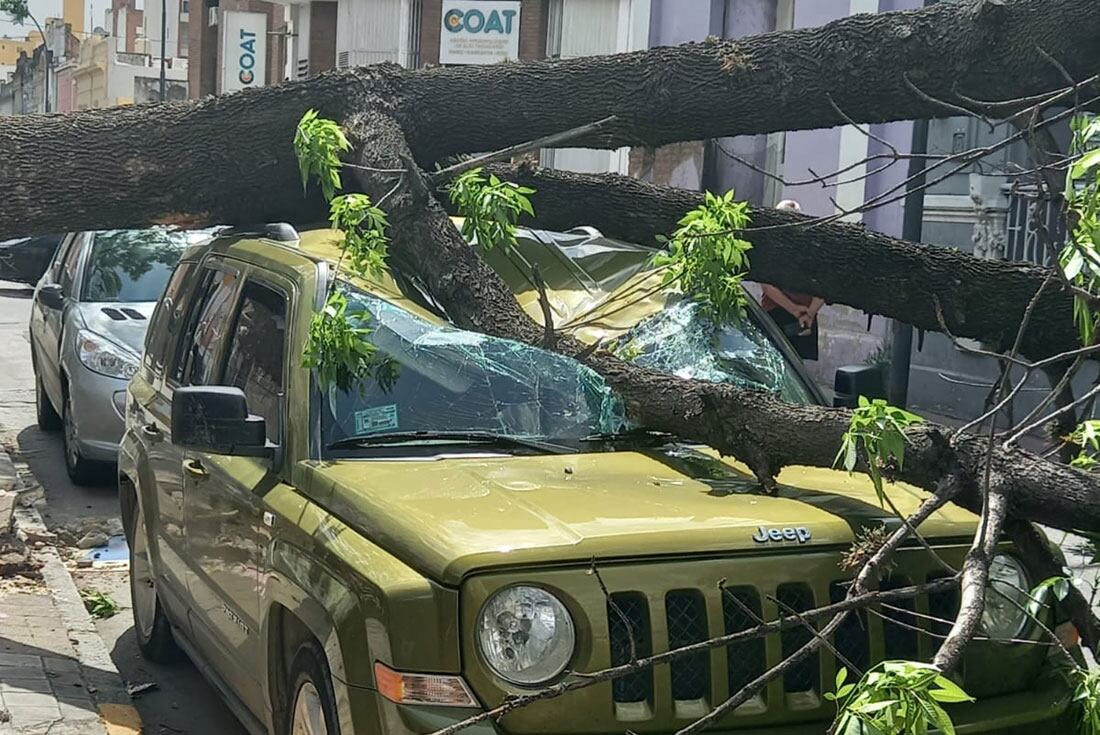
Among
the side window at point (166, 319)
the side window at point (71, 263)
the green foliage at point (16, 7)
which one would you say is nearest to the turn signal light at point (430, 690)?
the side window at point (166, 319)

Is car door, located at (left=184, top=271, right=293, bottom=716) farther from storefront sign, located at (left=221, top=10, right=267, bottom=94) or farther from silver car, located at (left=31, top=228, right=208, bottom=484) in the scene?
storefront sign, located at (left=221, top=10, right=267, bottom=94)

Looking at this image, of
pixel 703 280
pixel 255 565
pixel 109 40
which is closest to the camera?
pixel 255 565

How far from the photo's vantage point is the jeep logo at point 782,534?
3732 millimetres

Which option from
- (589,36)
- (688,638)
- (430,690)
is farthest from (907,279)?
(589,36)

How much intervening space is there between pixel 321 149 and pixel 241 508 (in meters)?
1.87

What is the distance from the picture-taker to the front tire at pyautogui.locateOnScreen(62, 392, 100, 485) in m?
9.74

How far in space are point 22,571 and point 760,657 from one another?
473 centimetres

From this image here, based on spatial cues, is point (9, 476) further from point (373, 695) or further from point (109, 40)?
point (109, 40)

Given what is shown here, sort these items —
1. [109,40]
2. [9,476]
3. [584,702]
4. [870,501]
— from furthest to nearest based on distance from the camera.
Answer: [109,40], [9,476], [870,501], [584,702]

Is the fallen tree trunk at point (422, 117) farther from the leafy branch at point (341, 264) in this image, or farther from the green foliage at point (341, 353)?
the green foliage at point (341, 353)

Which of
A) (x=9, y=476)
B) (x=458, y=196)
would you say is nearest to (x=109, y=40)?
(x=9, y=476)

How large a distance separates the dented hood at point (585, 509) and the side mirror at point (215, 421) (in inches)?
11.2

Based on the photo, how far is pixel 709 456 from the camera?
4.73 meters

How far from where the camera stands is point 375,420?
4.49 meters
